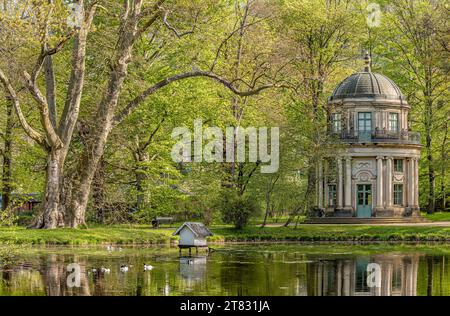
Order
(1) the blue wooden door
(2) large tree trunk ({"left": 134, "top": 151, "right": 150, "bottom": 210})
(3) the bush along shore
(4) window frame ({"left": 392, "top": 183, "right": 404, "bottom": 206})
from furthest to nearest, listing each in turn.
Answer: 1. (4) window frame ({"left": 392, "top": 183, "right": 404, "bottom": 206})
2. (1) the blue wooden door
3. (2) large tree trunk ({"left": 134, "top": 151, "right": 150, "bottom": 210})
4. (3) the bush along shore

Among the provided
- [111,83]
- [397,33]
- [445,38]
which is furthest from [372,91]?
[111,83]

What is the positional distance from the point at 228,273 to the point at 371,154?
35.7m

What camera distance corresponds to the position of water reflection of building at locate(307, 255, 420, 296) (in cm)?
1830

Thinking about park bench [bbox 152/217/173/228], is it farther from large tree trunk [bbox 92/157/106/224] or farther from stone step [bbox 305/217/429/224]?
stone step [bbox 305/217/429/224]

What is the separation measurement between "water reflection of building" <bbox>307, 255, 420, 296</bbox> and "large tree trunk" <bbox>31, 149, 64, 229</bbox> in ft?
46.6

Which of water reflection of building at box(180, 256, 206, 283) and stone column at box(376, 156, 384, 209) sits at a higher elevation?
stone column at box(376, 156, 384, 209)

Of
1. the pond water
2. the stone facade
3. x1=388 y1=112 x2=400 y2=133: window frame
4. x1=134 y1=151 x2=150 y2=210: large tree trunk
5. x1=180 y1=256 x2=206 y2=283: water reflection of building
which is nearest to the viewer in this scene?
the pond water

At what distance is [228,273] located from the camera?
2261cm

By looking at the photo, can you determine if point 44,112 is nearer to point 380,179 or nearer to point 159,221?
point 159,221

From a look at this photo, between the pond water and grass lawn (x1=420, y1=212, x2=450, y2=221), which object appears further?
grass lawn (x1=420, y1=212, x2=450, y2=221)

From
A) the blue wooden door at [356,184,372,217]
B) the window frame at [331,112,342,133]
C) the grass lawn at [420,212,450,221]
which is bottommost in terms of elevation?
the grass lawn at [420,212,450,221]

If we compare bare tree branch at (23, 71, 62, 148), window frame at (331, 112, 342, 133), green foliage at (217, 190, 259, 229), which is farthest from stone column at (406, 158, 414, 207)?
bare tree branch at (23, 71, 62, 148)

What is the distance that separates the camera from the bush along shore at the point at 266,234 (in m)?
35.6
